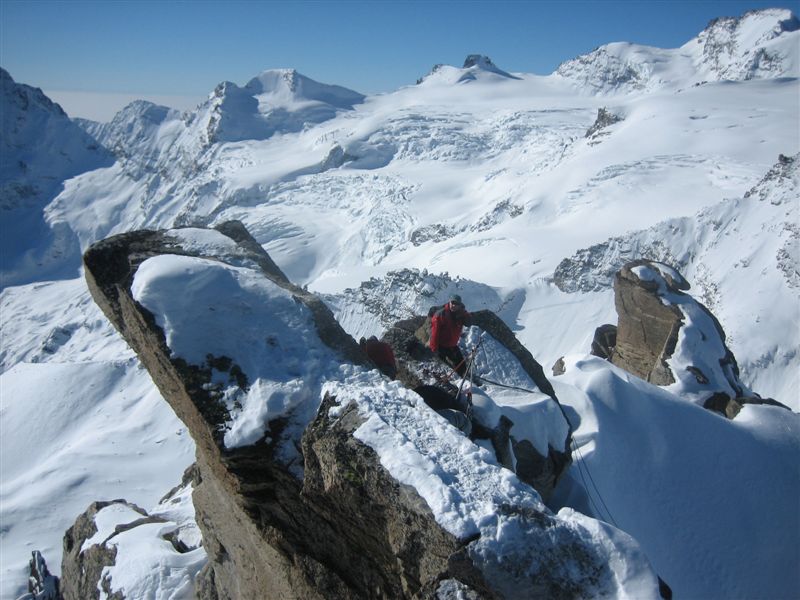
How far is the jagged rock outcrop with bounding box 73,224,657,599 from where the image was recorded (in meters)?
5.22

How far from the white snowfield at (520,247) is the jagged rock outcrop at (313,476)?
0.35 m

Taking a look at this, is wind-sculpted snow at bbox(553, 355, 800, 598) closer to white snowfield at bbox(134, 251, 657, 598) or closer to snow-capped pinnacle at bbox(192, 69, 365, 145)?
white snowfield at bbox(134, 251, 657, 598)

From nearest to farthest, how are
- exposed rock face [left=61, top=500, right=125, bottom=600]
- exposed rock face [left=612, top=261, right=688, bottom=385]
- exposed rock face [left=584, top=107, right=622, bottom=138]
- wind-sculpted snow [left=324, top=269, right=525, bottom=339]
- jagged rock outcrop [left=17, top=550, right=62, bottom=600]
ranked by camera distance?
1. exposed rock face [left=61, top=500, right=125, bottom=600]
2. jagged rock outcrop [left=17, top=550, right=62, bottom=600]
3. exposed rock face [left=612, top=261, right=688, bottom=385]
4. wind-sculpted snow [left=324, top=269, right=525, bottom=339]
5. exposed rock face [left=584, top=107, right=622, bottom=138]

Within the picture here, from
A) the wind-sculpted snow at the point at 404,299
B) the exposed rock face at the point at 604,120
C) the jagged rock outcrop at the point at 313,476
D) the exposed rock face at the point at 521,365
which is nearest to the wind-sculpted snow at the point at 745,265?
the wind-sculpted snow at the point at 404,299

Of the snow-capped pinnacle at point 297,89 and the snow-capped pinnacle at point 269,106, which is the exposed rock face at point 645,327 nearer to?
the snow-capped pinnacle at point 269,106

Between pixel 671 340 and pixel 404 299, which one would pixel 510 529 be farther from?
pixel 404 299

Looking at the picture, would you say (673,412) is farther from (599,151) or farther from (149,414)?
(599,151)

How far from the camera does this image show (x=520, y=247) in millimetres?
50406

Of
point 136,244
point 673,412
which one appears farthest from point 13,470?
point 673,412

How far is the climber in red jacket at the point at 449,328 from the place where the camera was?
11.2 m

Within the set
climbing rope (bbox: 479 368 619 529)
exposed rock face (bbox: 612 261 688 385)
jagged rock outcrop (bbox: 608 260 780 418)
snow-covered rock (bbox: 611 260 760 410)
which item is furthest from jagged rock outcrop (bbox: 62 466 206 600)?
exposed rock face (bbox: 612 261 688 385)

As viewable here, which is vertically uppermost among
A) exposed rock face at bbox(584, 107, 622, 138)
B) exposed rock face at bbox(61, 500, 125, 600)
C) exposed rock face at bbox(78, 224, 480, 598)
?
exposed rock face at bbox(584, 107, 622, 138)

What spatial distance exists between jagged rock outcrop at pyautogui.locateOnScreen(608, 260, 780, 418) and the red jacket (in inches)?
392

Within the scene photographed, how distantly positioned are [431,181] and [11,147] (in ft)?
493
